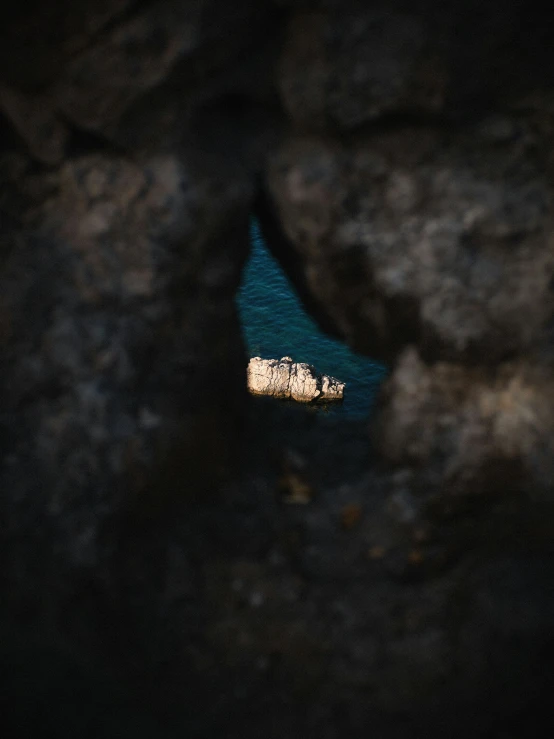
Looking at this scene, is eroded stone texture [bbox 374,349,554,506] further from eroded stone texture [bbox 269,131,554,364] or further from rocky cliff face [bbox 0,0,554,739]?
eroded stone texture [bbox 269,131,554,364]

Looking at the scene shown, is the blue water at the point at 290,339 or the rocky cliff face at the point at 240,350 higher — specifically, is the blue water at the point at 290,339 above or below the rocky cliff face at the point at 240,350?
below

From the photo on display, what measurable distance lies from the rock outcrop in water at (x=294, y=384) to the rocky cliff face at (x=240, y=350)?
65.6ft

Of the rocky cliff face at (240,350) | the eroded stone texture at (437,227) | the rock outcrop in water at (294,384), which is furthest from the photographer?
the rock outcrop in water at (294,384)

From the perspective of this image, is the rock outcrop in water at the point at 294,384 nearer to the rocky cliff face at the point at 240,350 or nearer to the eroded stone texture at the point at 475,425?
the rocky cliff face at the point at 240,350

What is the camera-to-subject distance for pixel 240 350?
7.28m

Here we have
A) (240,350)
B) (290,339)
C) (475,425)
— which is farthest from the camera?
(290,339)

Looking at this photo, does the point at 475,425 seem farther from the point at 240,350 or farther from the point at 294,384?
the point at 294,384

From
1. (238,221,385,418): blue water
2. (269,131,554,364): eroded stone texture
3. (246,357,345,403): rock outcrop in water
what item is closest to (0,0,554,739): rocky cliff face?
(269,131,554,364): eroded stone texture

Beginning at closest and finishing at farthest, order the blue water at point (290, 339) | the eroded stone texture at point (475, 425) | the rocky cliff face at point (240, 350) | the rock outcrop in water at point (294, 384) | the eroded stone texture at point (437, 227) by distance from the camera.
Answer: the rocky cliff face at point (240, 350), the eroded stone texture at point (437, 227), the eroded stone texture at point (475, 425), the rock outcrop in water at point (294, 384), the blue water at point (290, 339)

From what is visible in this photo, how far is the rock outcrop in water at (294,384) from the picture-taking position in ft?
89.4

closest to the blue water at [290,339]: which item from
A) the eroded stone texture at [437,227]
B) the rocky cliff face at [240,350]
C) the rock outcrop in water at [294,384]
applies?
the rock outcrop in water at [294,384]

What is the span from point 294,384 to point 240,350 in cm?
2011

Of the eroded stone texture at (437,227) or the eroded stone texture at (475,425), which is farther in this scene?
the eroded stone texture at (475,425)

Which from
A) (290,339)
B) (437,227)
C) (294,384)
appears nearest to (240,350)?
(437,227)
